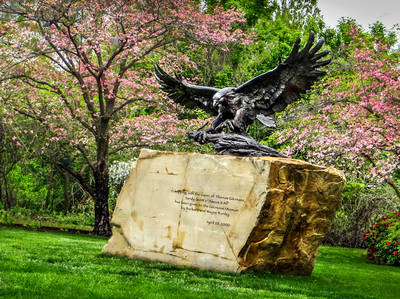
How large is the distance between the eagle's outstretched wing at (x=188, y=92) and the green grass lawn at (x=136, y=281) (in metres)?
3.29

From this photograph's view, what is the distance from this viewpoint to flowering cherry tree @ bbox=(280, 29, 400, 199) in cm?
1238

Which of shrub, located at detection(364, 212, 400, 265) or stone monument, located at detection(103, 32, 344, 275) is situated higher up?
stone monument, located at detection(103, 32, 344, 275)

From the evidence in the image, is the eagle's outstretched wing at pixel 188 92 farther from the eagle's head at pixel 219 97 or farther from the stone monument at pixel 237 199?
the stone monument at pixel 237 199

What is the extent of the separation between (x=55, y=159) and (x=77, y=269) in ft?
36.0

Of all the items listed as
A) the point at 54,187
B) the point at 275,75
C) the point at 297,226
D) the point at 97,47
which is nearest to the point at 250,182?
the point at 297,226

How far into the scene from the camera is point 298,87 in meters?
7.88

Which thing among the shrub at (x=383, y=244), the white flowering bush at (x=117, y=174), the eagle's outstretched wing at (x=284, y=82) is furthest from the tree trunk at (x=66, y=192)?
the eagle's outstretched wing at (x=284, y=82)

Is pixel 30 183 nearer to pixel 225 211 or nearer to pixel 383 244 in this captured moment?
pixel 383 244

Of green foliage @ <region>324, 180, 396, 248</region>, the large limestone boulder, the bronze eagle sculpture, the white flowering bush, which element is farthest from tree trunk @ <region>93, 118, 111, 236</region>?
green foliage @ <region>324, 180, 396, 248</region>

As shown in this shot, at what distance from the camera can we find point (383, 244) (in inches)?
505

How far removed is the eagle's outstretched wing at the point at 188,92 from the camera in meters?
8.59

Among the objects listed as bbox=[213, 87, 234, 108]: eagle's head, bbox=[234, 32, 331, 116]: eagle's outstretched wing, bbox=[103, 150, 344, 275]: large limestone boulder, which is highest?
bbox=[234, 32, 331, 116]: eagle's outstretched wing

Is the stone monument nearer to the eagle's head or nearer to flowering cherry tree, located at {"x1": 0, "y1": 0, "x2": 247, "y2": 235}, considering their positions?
the eagle's head

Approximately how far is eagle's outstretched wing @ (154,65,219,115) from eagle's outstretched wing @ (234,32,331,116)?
845 mm
